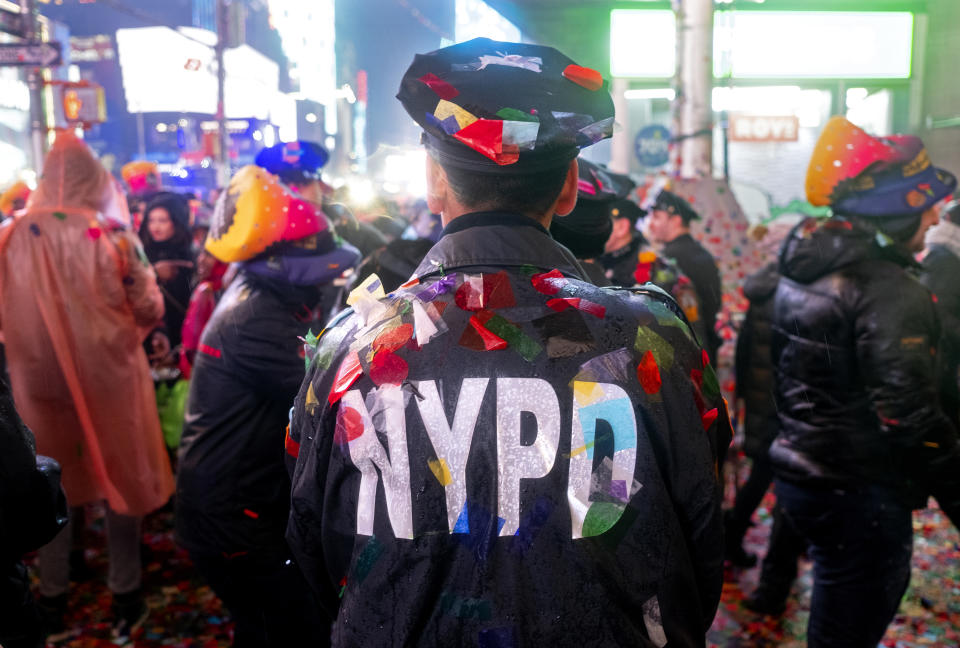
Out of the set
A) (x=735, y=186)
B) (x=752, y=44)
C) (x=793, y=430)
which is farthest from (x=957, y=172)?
(x=793, y=430)

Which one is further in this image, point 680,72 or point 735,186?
point 735,186

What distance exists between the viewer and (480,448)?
138 centimetres

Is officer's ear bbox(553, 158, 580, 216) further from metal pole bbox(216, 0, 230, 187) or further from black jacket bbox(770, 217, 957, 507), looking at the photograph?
metal pole bbox(216, 0, 230, 187)

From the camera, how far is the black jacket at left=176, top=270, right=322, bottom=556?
2.93 m

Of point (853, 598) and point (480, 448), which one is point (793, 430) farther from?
point (480, 448)

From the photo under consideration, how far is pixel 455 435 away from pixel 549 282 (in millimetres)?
347

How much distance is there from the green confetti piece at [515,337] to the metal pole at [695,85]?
6371mm

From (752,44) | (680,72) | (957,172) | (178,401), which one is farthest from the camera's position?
(957,172)

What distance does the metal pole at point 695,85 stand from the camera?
7.37 meters

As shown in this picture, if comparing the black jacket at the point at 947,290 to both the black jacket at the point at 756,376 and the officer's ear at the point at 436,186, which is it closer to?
the black jacket at the point at 756,376

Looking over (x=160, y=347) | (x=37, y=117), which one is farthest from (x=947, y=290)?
(x=37, y=117)

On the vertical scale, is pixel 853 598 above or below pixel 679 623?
below

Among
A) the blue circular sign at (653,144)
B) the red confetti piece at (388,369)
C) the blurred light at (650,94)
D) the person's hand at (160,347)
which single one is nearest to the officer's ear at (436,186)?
the red confetti piece at (388,369)

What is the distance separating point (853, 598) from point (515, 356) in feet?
7.31
